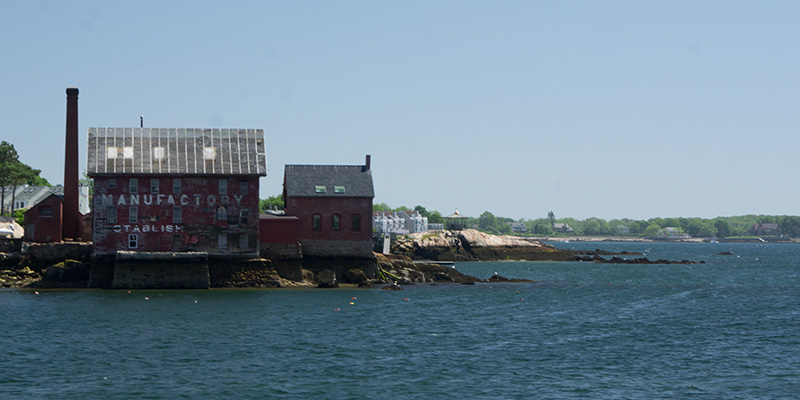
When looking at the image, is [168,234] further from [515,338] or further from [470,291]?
[515,338]

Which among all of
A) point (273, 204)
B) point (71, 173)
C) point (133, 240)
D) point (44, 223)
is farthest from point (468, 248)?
point (44, 223)

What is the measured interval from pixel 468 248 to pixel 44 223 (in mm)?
79371

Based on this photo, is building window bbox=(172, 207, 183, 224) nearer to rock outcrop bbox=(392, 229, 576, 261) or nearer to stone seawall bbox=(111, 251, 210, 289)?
stone seawall bbox=(111, 251, 210, 289)

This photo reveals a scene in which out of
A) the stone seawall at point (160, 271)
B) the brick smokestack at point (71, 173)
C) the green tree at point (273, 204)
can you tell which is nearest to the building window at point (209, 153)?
the stone seawall at point (160, 271)

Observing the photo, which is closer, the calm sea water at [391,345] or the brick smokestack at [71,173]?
the calm sea water at [391,345]

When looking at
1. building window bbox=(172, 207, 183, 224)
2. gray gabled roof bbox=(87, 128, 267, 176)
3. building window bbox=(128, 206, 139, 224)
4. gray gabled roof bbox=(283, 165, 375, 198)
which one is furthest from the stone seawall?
gray gabled roof bbox=(283, 165, 375, 198)

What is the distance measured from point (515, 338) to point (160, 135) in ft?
116

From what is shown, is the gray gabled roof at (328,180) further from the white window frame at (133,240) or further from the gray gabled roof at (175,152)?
the white window frame at (133,240)

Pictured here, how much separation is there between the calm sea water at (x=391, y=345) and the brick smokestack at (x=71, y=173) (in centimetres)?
844

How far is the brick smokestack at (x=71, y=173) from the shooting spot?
67375mm

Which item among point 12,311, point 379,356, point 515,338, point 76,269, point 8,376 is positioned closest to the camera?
point 8,376

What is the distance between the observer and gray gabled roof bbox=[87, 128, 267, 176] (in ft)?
209

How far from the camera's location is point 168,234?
2496 inches

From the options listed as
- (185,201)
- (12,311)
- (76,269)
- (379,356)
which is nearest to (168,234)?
(185,201)
